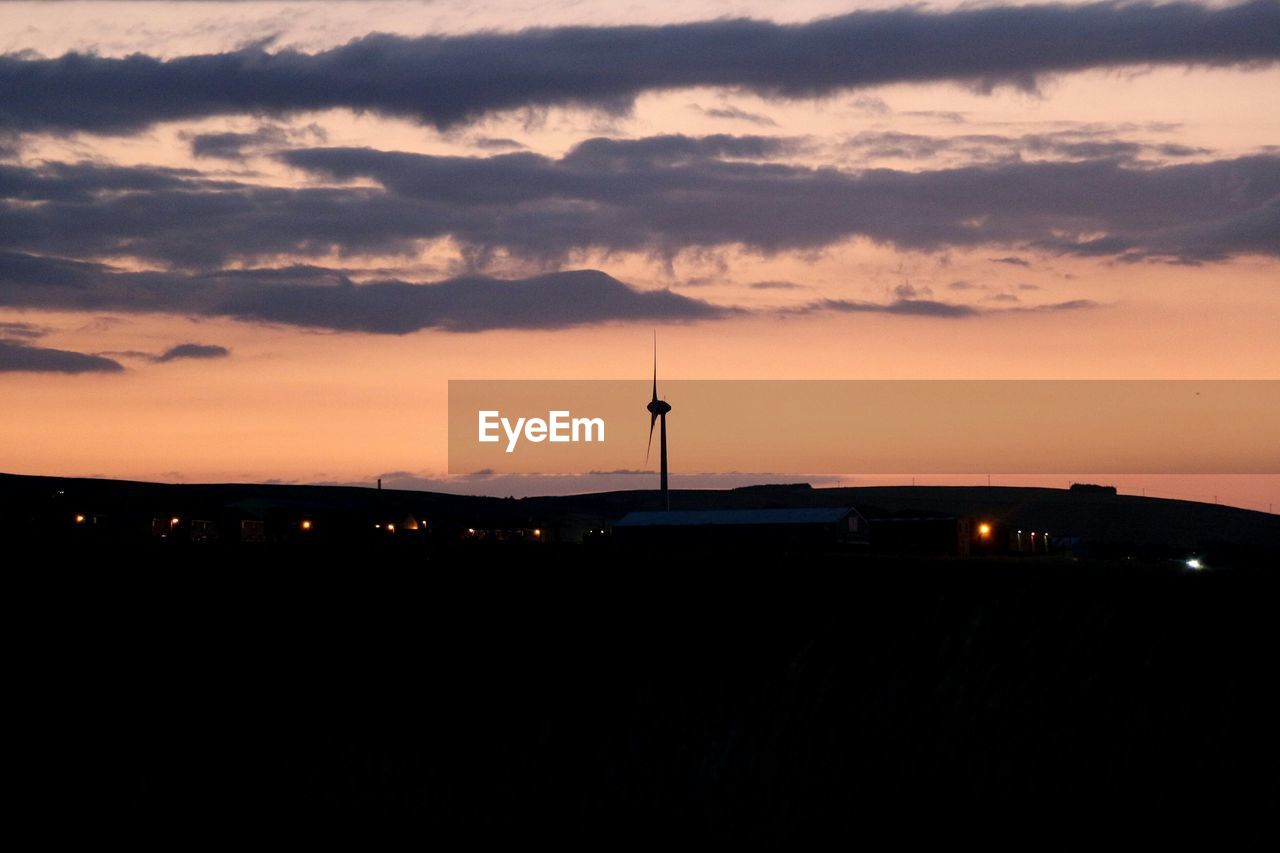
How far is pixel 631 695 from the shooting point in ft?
64.1

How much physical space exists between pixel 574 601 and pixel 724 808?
7.16 meters

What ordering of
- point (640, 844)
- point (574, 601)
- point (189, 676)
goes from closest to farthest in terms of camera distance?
1. point (640, 844)
2. point (189, 676)
3. point (574, 601)

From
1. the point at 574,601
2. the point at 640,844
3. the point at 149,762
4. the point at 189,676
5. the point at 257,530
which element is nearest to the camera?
the point at 640,844

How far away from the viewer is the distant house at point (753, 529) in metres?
126

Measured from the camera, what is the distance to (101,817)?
17.5 metres

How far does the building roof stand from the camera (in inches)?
5025

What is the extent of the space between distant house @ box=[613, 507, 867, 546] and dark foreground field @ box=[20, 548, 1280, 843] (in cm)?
10113

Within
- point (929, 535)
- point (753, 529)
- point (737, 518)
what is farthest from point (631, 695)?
point (929, 535)

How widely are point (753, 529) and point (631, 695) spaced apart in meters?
108

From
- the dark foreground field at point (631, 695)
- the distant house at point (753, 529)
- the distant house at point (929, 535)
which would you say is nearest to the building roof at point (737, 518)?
the distant house at point (753, 529)

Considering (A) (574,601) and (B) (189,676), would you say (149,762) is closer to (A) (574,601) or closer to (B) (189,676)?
(B) (189,676)

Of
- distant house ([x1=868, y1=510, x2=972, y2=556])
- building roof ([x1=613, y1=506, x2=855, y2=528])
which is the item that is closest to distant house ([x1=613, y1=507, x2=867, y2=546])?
building roof ([x1=613, y1=506, x2=855, y2=528])

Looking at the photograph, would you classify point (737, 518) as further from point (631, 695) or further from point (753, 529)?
point (631, 695)

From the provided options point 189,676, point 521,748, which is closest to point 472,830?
point 521,748
